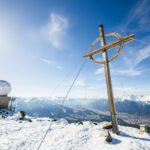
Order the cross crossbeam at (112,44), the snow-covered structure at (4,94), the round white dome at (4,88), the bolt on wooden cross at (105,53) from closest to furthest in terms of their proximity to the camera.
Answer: the cross crossbeam at (112,44), the bolt on wooden cross at (105,53), the snow-covered structure at (4,94), the round white dome at (4,88)

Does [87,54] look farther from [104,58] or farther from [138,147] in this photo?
[138,147]

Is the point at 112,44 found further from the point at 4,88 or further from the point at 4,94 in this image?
the point at 4,94

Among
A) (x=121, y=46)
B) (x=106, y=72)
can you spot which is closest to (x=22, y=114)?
(x=106, y=72)

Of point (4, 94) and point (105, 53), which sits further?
point (4, 94)

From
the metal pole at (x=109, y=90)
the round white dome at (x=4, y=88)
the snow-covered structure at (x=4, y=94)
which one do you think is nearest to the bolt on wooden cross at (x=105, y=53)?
the metal pole at (x=109, y=90)

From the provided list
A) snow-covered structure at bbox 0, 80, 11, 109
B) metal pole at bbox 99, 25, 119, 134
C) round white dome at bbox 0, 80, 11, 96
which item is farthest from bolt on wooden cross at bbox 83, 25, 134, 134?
round white dome at bbox 0, 80, 11, 96

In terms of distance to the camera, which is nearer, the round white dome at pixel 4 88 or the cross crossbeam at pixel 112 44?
the cross crossbeam at pixel 112 44

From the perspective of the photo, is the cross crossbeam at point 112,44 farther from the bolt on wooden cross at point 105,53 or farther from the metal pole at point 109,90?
the metal pole at point 109,90

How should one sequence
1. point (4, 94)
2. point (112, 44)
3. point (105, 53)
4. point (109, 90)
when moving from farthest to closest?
point (4, 94) < point (105, 53) < point (112, 44) < point (109, 90)

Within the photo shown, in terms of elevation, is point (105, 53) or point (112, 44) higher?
point (112, 44)

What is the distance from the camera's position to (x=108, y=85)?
25.6 ft

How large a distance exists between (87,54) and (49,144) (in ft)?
26.1

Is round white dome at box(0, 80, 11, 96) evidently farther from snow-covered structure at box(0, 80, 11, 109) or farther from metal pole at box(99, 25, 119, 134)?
metal pole at box(99, 25, 119, 134)

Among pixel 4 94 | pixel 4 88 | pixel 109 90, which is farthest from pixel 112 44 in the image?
pixel 4 94
